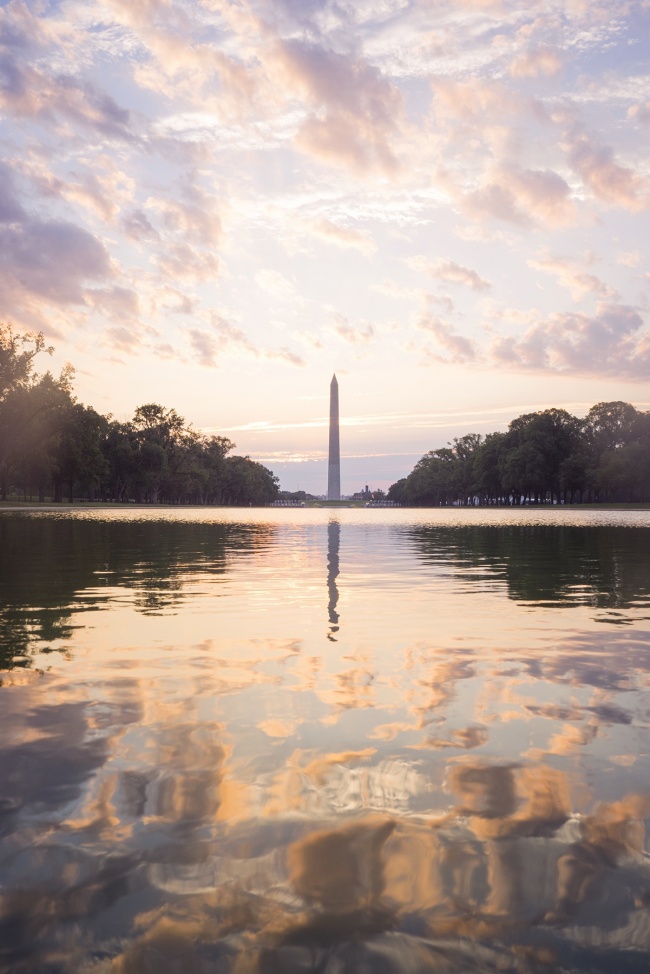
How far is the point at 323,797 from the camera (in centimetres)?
426

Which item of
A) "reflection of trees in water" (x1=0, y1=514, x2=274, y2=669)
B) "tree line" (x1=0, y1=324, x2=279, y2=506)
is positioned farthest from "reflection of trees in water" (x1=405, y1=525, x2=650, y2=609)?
"tree line" (x1=0, y1=324, x2=279, y2=506)

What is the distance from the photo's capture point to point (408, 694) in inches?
260

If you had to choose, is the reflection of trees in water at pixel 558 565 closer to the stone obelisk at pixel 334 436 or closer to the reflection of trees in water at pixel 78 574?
the reflection of trees in water at pixel 78 574

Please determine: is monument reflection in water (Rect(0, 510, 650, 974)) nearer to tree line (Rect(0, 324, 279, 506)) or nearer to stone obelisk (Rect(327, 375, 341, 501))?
tree line (Rect(0, 324, 279, 506))

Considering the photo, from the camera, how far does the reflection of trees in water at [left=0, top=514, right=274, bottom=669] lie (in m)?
10.1

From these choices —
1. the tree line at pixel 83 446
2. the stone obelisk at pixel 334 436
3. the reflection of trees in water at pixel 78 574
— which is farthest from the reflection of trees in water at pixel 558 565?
the stone obelisk at pixel 334 436

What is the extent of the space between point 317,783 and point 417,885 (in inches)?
49.0

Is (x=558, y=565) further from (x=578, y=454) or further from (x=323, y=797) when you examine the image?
(x=578, y=454)

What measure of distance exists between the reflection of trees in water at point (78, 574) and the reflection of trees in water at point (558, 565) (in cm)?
646

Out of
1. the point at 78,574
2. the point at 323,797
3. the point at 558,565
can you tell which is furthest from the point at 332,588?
the point at 323,797

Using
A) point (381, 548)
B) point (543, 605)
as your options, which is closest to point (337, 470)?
point (381, 548)

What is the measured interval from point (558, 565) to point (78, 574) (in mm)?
12334

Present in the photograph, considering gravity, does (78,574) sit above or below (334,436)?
below

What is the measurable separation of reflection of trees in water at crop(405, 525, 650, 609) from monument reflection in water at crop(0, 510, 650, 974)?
3.96m
